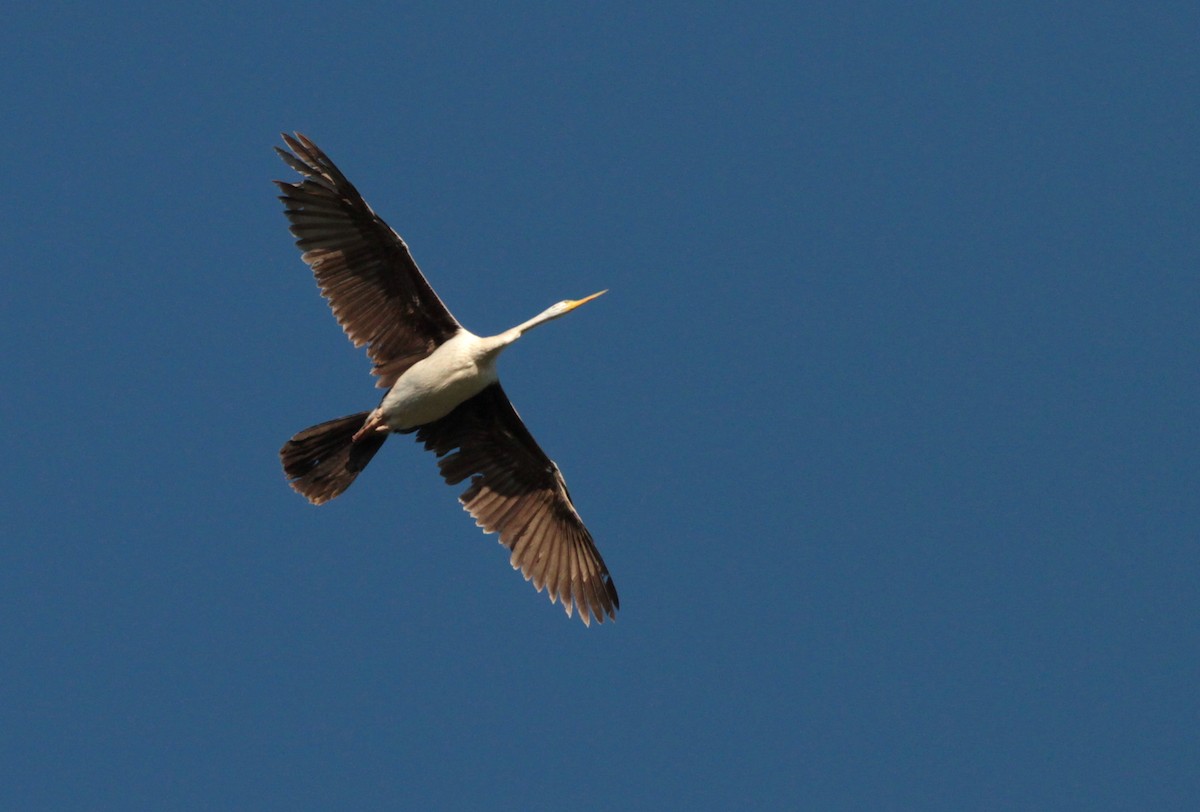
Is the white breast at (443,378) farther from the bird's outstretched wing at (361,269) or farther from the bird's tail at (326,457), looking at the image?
the bird's tail at (326,457)

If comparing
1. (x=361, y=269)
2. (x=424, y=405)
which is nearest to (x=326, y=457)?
(x=424, y=405)

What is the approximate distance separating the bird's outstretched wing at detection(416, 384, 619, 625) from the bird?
0.01 metres

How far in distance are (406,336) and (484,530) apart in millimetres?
2290

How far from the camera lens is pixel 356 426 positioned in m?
17.8

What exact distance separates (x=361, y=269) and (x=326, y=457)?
1931mm

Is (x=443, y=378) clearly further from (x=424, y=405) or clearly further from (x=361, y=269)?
(x=361, y=269)

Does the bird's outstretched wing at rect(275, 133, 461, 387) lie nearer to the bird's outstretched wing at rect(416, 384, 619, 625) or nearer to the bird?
the bird

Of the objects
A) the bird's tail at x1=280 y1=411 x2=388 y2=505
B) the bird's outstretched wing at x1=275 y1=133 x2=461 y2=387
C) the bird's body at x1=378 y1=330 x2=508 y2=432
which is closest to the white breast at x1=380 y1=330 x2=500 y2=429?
the bird's body at x1=378 y1=330 x2=508 y2=432

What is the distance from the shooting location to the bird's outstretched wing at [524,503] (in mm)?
18578

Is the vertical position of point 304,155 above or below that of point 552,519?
above

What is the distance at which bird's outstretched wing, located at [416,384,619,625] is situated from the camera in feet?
61.0

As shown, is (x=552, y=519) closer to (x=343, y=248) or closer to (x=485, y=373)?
(x=485, y=373)

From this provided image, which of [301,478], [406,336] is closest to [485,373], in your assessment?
[406,336]

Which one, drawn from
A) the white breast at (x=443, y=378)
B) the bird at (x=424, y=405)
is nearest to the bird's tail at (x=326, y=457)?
the bird at (x=424, y=405)
